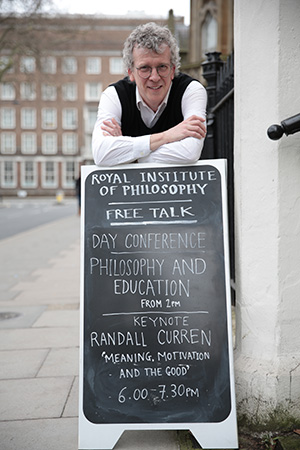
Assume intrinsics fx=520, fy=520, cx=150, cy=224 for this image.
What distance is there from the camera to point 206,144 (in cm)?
477

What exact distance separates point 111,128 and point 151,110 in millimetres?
314

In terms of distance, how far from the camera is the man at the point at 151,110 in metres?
2.58

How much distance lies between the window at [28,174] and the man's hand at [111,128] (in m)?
56.6

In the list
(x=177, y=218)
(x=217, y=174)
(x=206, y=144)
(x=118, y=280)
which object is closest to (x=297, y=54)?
(x=217, y=174)

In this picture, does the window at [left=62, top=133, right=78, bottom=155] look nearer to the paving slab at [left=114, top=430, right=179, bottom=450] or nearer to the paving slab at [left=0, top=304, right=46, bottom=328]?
the paving slab at [left=0, top=304, right=46, bottom=328]

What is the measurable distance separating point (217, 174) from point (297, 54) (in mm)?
658

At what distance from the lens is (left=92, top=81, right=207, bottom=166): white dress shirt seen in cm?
254

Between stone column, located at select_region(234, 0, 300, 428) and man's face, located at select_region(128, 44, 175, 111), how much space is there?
408mm

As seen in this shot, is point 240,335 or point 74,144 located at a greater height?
point 74,144

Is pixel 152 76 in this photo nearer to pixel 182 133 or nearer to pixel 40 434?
pixel 182 133

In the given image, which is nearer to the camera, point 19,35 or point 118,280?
point 118,280

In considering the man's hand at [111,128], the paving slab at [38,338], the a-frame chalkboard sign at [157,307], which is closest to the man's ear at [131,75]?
the man's hand at [111,128]

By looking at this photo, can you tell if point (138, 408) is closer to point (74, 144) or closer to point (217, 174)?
point (217, 174)

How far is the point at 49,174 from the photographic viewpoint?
58.0 m
